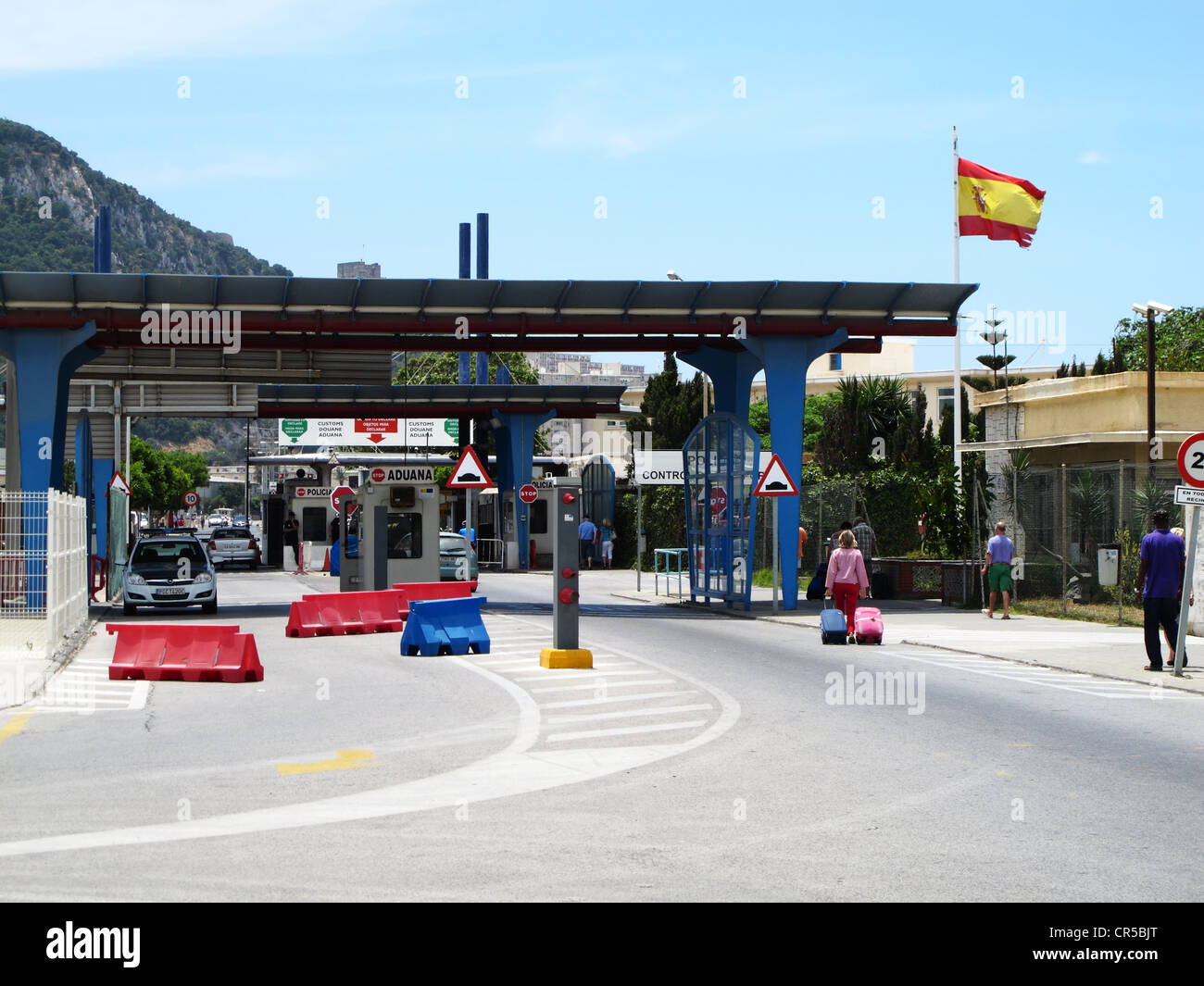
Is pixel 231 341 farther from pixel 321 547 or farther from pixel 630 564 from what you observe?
pixel 630 564

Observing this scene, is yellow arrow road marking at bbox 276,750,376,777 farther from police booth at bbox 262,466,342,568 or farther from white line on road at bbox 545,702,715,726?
police booth at bbox 262,466,342,568

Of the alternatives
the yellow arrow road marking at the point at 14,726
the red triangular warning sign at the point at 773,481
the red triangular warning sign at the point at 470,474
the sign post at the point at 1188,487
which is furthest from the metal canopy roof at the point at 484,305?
the yellow arrow road marking at the point at 14,726

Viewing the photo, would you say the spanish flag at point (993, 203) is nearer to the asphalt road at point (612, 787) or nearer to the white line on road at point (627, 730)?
the asphalt road at point (612, 787)

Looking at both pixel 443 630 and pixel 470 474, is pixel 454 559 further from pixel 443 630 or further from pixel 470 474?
pixel 443 630

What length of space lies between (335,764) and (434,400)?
3801 centimetres

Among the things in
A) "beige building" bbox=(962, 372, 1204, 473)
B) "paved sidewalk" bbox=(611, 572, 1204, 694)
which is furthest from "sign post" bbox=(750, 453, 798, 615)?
"beige building" bbox=(962, 372, 1204, 473)

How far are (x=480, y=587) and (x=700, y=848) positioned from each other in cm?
3208

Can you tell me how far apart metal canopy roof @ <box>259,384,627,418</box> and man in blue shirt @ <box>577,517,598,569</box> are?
12.7 feet

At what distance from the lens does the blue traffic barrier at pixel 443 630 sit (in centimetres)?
1911

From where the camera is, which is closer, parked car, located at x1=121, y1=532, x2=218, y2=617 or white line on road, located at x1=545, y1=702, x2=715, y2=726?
white line on road, located at x1=545, y1=702, x2=715, y2=726

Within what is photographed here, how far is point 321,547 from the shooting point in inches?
1978

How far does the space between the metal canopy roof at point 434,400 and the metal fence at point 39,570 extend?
2260cm

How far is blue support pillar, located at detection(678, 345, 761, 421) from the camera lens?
105ft
